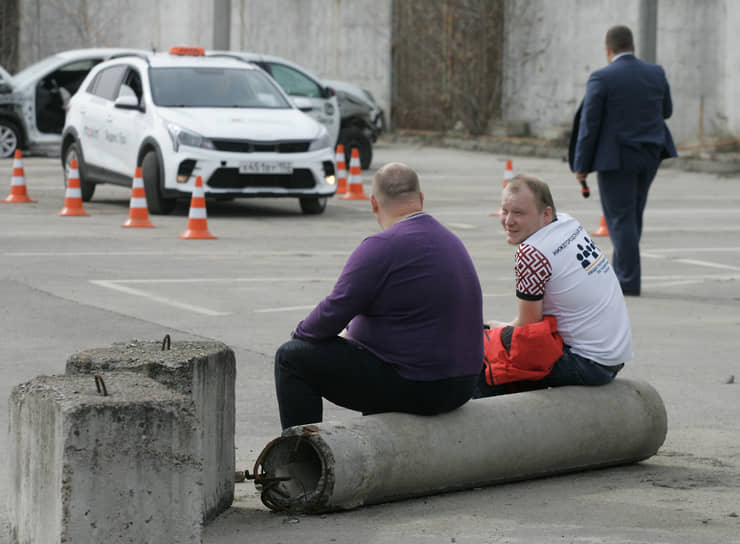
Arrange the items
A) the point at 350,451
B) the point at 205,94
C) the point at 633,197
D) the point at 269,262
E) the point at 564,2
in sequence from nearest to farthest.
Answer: the point at 350,451
the point at 633,197
the point at 269,262
the point at 205,94
the point at 564,2

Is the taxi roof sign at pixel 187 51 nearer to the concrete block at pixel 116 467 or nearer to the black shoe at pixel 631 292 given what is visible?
the black shoe at pixel 631 292

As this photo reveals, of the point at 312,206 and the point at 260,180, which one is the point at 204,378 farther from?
the point at 312,206

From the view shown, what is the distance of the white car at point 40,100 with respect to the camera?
77.0 ft

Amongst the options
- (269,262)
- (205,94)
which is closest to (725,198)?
(205,94)

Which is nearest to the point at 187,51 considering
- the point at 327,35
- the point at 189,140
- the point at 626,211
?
the point at 189,140

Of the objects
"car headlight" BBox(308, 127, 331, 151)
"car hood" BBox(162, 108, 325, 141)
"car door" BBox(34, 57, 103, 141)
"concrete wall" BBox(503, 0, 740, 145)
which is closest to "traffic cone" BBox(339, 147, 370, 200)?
"car hood" BBox(162, 108, 325, 141)

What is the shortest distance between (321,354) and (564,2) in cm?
2506

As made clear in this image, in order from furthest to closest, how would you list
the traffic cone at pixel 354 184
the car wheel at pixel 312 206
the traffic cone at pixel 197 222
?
the traffic cone at pixel 354 184 → the car wheel at pixel 312 206 → the traffic cone at pixel 197 222

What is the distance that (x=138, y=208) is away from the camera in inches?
594

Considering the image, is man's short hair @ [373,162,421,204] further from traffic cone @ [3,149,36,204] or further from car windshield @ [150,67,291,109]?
traffic cone @ [3,149,36,204]

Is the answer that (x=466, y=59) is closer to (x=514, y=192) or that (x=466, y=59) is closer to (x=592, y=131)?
(x=592, y=131)

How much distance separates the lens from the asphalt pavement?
5137 mm

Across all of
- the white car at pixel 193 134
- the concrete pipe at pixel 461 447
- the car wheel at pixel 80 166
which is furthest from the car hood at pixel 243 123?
the concrete pipe at pixel 461 447

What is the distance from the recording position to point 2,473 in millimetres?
5770
